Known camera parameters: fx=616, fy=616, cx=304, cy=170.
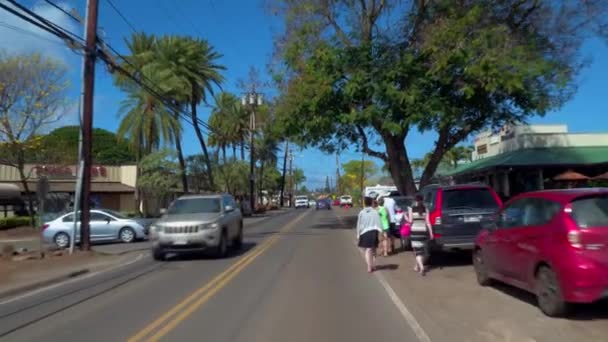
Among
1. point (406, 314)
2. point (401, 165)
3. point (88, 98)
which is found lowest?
point (406, 314)

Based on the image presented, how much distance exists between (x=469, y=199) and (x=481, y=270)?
3.68 metres

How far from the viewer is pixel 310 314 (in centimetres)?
895

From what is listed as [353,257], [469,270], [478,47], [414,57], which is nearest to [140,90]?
[414,57]

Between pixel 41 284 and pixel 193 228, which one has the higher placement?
pixel 193 228

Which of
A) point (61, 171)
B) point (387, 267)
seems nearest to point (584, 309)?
point (387, 267)

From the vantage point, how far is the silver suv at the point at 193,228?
16.8 m

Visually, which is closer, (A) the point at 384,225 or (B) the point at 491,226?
(B) the point at 491,226

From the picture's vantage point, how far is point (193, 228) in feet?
55.1

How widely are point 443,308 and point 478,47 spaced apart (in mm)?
15447

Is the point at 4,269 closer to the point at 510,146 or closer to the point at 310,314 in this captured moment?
the point at 310,314

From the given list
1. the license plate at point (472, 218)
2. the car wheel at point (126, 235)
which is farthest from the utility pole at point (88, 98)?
the license plate at point (472, 218)

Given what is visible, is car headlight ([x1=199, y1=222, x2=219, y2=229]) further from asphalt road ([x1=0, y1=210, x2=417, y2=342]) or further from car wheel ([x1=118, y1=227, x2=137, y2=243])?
car wheel ([x1=118, y1=227, x2=137, y2=243])

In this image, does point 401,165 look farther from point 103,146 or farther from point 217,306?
point 103,146

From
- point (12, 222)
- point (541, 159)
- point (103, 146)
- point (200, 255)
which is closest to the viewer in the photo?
point (200, 255)
